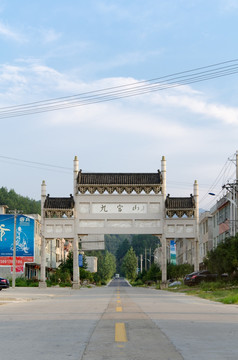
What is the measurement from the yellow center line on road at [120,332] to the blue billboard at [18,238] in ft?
207

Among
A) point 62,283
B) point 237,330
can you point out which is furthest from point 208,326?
point 62,283

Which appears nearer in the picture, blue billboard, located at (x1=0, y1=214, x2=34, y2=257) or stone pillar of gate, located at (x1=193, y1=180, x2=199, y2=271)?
stone pillar of gate, located at (x1=193, y1=180, x2=199, y2=271)

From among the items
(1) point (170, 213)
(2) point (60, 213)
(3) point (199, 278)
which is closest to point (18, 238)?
(2) point (60, 213)

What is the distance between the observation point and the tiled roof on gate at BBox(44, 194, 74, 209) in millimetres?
60625

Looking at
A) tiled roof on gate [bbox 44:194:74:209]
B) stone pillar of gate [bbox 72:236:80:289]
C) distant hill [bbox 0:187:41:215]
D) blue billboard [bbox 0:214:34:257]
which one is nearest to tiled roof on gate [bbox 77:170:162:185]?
tiled roof on gate [bbox 44:194:74:209]

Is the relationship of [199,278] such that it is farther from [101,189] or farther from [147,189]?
[101,189]

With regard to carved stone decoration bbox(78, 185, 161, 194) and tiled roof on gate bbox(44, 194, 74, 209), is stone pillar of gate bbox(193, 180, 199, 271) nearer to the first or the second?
carved stone decoration bbox(78, 185, 161, 194)

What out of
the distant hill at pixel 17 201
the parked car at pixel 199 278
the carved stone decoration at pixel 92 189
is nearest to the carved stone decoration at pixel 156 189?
the carved stone decoration at pixel 92 189

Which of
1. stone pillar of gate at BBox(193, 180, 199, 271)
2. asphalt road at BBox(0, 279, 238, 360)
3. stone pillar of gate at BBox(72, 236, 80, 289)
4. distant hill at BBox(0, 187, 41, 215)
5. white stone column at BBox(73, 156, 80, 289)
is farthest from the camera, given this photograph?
Result: distant hill at BBox(0, 187, 41, 215)

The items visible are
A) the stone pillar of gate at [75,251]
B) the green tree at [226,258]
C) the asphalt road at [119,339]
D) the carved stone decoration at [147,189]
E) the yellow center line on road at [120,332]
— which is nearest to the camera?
the asphalt road at [119,339]

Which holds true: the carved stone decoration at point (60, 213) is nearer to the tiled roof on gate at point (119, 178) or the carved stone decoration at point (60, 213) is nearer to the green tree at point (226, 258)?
the tiled roof on gate at point (119, 178)

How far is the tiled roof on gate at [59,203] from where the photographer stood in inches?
2387

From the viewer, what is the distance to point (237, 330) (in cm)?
1110

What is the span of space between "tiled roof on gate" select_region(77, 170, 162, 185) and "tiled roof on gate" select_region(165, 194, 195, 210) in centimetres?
229
